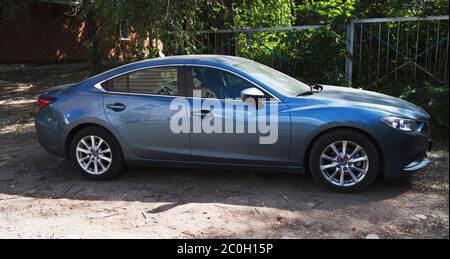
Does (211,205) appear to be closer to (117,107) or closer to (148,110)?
(148,110)

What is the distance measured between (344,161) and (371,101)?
79cm

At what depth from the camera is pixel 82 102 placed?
5727 mm

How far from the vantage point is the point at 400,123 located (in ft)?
15.9

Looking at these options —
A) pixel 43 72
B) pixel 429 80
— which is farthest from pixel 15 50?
pixel 429 80

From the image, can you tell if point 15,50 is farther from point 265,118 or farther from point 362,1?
point 265,118

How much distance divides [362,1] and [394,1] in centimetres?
64

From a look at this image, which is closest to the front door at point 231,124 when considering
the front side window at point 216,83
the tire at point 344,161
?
the front side window at point 216,83

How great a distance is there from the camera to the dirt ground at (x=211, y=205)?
4285 mm

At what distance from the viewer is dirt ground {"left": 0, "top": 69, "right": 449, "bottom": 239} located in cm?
429

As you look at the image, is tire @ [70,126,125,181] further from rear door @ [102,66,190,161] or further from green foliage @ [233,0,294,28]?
green foliage @ [233,0,294,28]

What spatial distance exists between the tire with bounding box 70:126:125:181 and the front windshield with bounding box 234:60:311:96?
5.90 feet

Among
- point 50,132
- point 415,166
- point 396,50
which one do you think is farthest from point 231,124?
point 396,50

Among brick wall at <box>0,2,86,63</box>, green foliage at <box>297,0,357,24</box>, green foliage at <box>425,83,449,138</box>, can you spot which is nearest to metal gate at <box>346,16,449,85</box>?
green foliage at <box>297,0,357,24</box>
